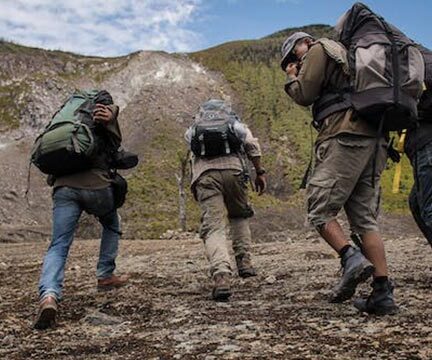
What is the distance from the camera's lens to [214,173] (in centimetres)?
691

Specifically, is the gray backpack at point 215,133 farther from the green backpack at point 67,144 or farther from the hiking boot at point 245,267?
the hiking boot at point 245,267

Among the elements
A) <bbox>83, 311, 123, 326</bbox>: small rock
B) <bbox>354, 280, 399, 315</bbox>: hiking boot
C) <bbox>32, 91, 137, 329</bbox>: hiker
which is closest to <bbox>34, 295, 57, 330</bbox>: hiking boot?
<bbox>32, 91, 137, 329</bbox>: hiker

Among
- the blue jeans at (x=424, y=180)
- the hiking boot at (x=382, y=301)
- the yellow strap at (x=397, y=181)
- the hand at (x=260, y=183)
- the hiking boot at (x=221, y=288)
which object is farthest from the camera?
the hand at (x=260, y=183)

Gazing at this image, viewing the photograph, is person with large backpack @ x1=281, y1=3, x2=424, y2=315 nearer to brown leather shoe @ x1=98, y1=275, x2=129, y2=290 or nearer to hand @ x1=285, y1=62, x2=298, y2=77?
hand @ x1=285, y1=62, x2=298, y2=77

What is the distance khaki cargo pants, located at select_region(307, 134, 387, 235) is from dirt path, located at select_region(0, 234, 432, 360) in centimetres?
86

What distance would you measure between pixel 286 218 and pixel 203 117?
73.0 feet

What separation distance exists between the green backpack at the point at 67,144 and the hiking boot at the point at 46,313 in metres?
1.31

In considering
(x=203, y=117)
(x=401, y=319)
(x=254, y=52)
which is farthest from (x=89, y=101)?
(x=254, y=52)

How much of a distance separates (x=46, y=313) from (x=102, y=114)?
6.71 ft

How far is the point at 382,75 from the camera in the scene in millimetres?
4742

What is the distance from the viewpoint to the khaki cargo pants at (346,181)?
5020mm

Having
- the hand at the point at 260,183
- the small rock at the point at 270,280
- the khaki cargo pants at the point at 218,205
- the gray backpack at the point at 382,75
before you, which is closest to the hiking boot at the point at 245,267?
the small rock at the point at 270,280

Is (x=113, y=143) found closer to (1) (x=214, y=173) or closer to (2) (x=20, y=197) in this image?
(1) (x=214, y=173)

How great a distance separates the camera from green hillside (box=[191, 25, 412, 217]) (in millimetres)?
51156
